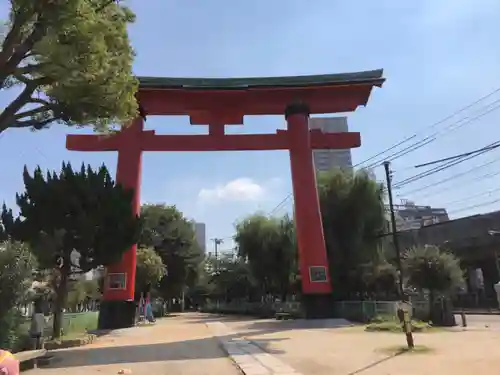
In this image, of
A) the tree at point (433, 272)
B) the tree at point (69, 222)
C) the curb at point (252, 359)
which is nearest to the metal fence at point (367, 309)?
the tree at point (433, 272)

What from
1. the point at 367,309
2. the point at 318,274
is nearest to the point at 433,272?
the point at 367,309

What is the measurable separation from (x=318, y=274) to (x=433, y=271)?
4.80 m

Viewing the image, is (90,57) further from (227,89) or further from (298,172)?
(298,172)

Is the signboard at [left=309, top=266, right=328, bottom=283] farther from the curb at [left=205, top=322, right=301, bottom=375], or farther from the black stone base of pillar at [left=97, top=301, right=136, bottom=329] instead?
the black stone base of pillar at [left=97, top=301, right=136, bottom=329]

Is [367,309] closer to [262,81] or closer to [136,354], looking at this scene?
[262,81]

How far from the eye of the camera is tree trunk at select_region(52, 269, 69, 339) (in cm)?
1465

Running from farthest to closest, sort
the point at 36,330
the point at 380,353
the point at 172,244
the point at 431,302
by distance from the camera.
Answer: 1. the point at 172,244
2. the point at 431,302
3. the point at 36,330
4. the point at 380,353

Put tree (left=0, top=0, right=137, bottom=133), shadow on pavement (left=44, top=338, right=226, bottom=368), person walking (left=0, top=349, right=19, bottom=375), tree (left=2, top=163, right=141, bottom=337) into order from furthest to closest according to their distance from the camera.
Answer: tree (left=2, top=163, right=141, bottom=337) → shadow on pavement (left=44, top=338, right=226, bottom=368) → tree (left=0, top=0, right=137, bottom=133) → person walking (left=0, top=349, right=19, bottom=375)

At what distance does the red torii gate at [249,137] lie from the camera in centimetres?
2036

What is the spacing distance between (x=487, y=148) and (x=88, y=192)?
12832 mm

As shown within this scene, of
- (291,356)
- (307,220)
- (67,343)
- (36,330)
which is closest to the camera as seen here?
(291,356)

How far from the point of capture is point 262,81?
21.0 m

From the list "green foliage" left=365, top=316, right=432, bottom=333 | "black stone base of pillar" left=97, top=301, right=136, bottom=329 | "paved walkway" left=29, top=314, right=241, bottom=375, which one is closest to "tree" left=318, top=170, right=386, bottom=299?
"green foliage" left=365, top=316, right=432, bottom=333

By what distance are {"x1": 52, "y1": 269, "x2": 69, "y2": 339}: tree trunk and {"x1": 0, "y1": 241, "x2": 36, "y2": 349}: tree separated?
4022 millimetres
